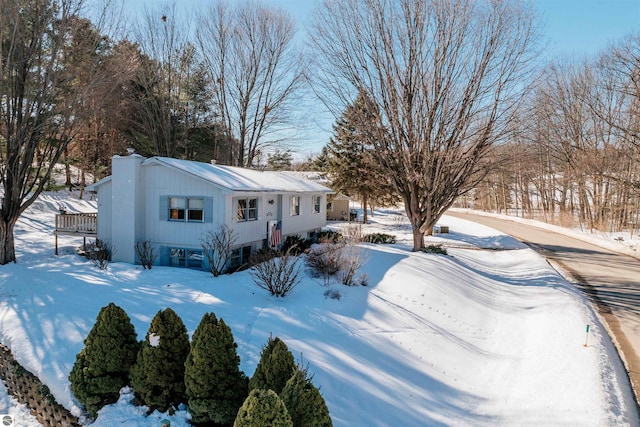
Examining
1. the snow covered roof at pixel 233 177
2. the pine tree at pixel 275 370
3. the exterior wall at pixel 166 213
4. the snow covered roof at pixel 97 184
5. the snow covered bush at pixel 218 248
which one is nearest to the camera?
the pine tree at pixel 275 370

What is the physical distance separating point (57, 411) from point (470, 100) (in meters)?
16.4

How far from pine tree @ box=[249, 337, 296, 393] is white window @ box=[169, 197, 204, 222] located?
10.0 m

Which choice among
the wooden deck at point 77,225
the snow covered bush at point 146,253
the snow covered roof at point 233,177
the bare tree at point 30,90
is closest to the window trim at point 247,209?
the snow covered roof at point 233,177

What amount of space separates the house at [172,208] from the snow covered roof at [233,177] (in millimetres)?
40

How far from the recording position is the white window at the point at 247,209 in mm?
14836

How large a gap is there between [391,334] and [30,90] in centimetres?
1474

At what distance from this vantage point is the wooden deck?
16.2 meters

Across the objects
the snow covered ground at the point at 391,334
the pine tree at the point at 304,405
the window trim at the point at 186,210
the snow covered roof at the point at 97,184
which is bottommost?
the snow covered ground at the point at 391,334

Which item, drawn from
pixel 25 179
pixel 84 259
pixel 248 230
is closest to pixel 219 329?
pixel 248 230

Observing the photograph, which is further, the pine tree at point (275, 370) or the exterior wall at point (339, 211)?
the exterior wall at point (339, 211)

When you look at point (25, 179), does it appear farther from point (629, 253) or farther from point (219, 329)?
point (629, 253)

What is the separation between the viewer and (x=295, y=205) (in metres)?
19.5

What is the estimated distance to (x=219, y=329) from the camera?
5.15 m

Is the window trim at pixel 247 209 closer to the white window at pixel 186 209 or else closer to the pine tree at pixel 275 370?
the white window at pixel 186 209
